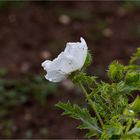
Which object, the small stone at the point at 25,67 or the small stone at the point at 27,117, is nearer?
the small stone at the point at 27,117

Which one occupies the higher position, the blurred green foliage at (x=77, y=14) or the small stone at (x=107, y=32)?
the blurred green foliage at (x=77, y=14)

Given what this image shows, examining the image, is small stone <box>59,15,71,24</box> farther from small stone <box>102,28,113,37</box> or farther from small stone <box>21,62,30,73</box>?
small stone <box>21,62,30,73</box>

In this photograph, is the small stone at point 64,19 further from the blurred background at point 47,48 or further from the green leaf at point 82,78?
the green leaf at point 82,78

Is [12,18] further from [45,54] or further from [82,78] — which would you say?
[82,78]

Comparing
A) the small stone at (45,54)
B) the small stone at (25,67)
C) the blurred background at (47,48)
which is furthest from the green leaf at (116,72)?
the small stone at (45,54)

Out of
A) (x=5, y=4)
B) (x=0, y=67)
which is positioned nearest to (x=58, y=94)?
(x=0, y=67)

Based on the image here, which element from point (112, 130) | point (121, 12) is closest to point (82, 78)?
point (112, 130)
